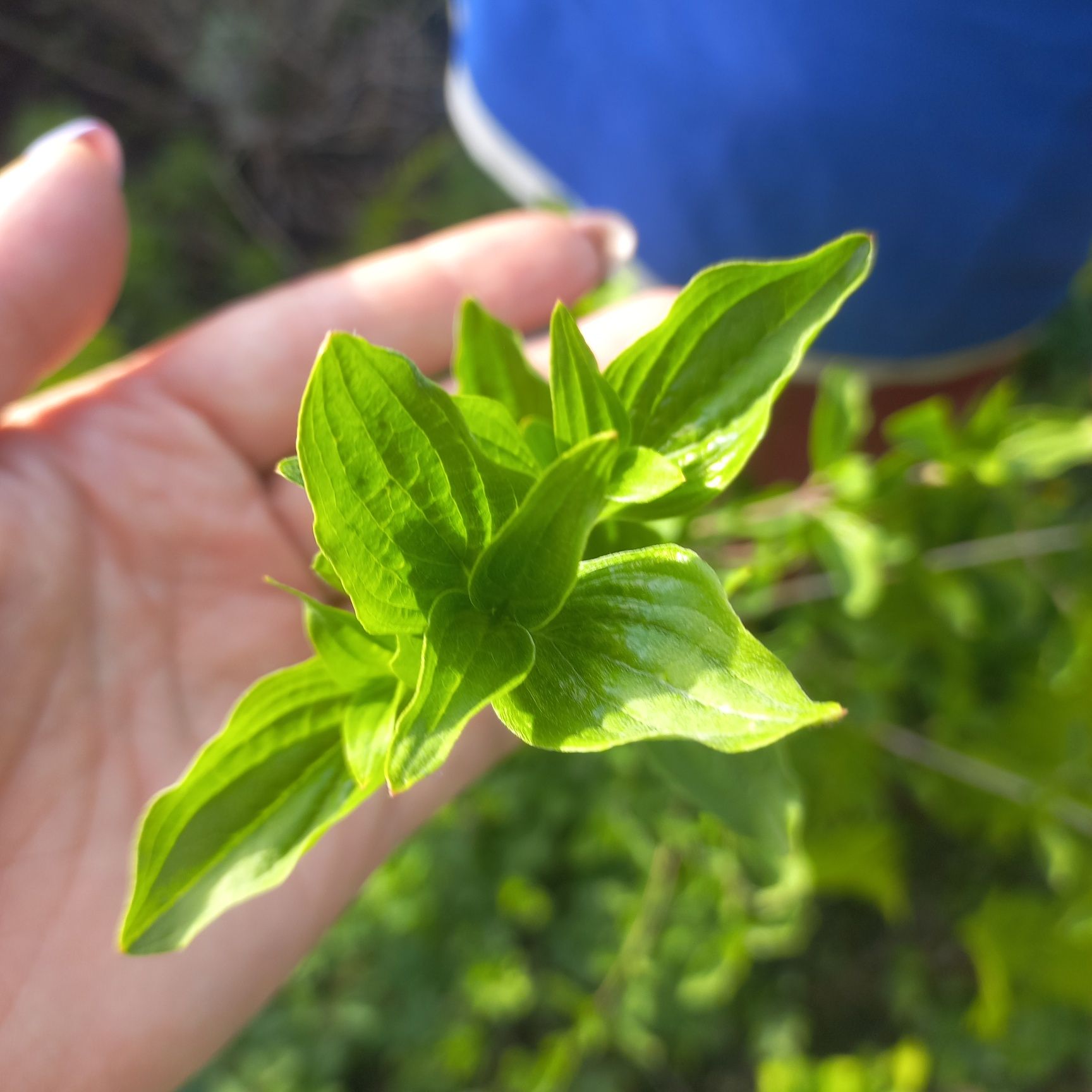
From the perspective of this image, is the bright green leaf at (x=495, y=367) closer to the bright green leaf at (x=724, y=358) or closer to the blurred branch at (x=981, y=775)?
the bright green leaf at (x=724, y=358)

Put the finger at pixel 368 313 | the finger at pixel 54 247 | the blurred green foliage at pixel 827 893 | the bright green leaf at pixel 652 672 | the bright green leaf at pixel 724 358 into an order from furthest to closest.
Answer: the blurred green foliage at pixel 827 893, the finger at pixel 368 313, the finger at pixel 54 247, the bright green leaf at pixel 724 358, the bright green leaf at pixel 652 672

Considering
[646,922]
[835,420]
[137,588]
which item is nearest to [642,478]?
[835,420]

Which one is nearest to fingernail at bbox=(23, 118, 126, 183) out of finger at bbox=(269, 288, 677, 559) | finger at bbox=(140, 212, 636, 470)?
finger at bbox=(140, 212, 636, 470)

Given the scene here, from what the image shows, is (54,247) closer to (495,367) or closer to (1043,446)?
(495,367)

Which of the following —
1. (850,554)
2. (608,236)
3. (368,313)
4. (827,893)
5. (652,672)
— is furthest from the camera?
(827,893)

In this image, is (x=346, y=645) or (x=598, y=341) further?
(x=598, y=341)

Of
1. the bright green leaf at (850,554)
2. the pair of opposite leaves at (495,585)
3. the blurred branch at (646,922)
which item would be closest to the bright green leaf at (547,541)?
the pair of opposite leaves at (495,585)
